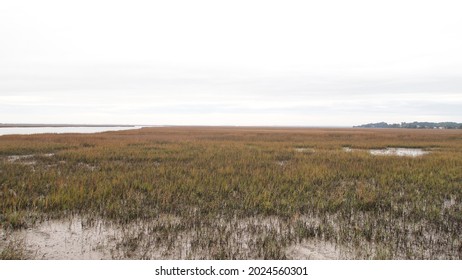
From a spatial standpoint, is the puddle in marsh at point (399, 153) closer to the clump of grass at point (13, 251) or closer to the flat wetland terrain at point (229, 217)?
the flat wetland terrain at point (229, 217)

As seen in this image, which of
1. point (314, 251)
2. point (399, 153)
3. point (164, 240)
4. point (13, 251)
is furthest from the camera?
point (399, 153)

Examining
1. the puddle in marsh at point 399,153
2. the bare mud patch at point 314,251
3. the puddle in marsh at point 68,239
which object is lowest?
the bare mud patch at point 314,251

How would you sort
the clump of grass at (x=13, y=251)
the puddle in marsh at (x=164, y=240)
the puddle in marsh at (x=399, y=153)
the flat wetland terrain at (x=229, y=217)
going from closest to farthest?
1. the clump of grass at (x=13, y=251)
2. the puddle in marsh at (x=164, y=240)
3. the flat wetland terrain at (x=229, y=217)
4. the puddle in marsh at (x=399, y=153)

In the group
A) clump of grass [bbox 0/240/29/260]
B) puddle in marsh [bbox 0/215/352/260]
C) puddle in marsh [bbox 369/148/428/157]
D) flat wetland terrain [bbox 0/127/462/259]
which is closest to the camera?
clump of grass [bbox 0/240/29/260]

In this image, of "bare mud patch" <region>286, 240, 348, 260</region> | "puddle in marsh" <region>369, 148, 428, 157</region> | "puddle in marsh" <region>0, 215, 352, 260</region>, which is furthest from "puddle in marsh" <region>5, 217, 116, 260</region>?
"puddle in marsh" <region>369, 148, 428, 157</region>

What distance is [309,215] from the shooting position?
235 inches

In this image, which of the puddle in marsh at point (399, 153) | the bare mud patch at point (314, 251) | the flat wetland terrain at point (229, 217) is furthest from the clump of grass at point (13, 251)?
the puddle in marsh at point (399, 153)

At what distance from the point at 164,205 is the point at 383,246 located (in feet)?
15.3

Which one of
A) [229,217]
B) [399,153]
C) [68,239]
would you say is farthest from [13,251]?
[399,153]

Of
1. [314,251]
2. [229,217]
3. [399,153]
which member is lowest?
[314,251]

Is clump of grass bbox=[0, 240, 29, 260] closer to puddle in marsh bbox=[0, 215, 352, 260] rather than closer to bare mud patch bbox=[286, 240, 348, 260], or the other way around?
puddle in marsh bbox=[0, 215, 352, 260]

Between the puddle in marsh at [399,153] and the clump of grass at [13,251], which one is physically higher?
the puddle in marsh at [399,153]

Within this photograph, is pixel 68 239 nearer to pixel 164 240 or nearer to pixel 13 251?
pixel 13 251
